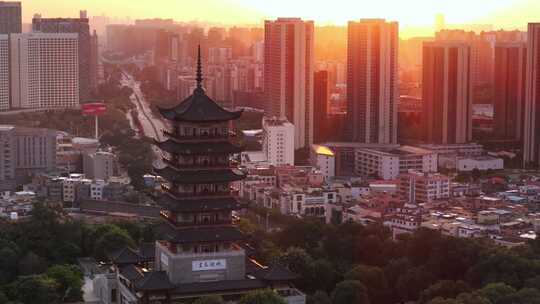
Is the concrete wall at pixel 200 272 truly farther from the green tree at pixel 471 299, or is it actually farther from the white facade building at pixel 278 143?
the white facade building at pixel 278 143

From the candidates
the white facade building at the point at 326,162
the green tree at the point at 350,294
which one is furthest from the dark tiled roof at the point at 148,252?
the white facade building at the point at 326,162

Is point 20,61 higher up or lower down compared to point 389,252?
higher up

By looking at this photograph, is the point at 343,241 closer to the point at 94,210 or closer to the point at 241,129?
the point at 94,210

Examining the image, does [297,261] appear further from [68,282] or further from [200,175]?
[68,282]

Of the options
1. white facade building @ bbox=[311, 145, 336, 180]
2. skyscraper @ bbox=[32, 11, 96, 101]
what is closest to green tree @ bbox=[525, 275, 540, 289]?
white facade building @ bbox=[311, 145, 336, 180]

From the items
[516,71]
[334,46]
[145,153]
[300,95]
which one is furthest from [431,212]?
[334,46]

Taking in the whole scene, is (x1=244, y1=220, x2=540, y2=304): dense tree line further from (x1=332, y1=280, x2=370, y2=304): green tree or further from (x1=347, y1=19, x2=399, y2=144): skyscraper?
(x1=347, y1=19, x2=399, y2=144): skyscraper
